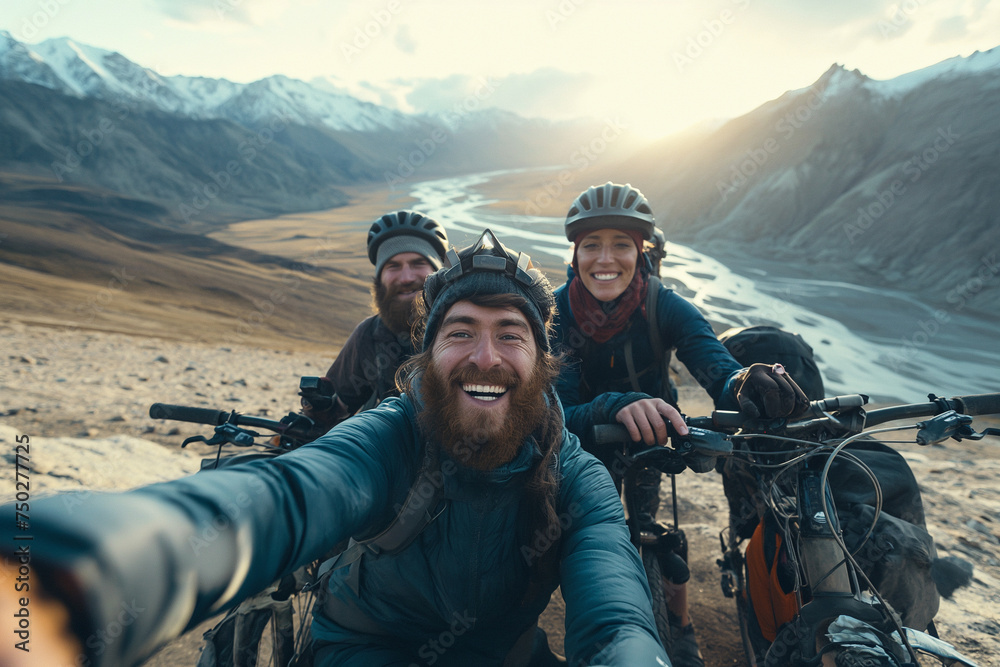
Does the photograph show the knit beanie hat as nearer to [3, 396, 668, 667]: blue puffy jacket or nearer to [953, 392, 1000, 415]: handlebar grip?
[3, 396, 668, 667]: blue puffy jacket

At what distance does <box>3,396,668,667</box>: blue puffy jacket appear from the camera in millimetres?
918

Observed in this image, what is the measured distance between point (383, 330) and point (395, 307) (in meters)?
0.23

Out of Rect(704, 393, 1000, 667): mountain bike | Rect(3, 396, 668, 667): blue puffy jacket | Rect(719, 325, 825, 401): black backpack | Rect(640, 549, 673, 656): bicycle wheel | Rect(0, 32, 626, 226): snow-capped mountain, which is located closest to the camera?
Rect(3, 396, 668, 667): blue puffy jacket

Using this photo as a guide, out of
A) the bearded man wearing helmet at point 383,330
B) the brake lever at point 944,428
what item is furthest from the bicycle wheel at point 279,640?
the brake lever at point 944,428

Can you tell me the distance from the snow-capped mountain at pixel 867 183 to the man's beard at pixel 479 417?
35652 millimetres

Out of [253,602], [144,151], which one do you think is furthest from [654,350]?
[144,151]

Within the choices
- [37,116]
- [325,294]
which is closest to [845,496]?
[325,294]

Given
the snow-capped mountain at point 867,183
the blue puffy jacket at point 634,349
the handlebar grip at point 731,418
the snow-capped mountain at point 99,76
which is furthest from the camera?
the snow-capped mountain at point 99,76

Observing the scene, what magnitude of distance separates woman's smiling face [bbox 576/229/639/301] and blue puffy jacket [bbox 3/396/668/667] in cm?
182

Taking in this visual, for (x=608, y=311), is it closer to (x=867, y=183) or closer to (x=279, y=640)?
(x=279, y=640)

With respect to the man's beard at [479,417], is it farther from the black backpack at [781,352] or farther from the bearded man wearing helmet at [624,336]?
the black backpack at [781,352]

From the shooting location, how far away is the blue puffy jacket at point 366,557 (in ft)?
3.01

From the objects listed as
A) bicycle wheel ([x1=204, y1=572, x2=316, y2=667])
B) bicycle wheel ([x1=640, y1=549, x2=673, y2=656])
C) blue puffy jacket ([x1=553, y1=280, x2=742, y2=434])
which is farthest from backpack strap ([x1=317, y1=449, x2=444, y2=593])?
blue puffy jacket ([x1=553, y1=280, x2=742, y2=434])

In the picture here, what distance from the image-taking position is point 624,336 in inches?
147
